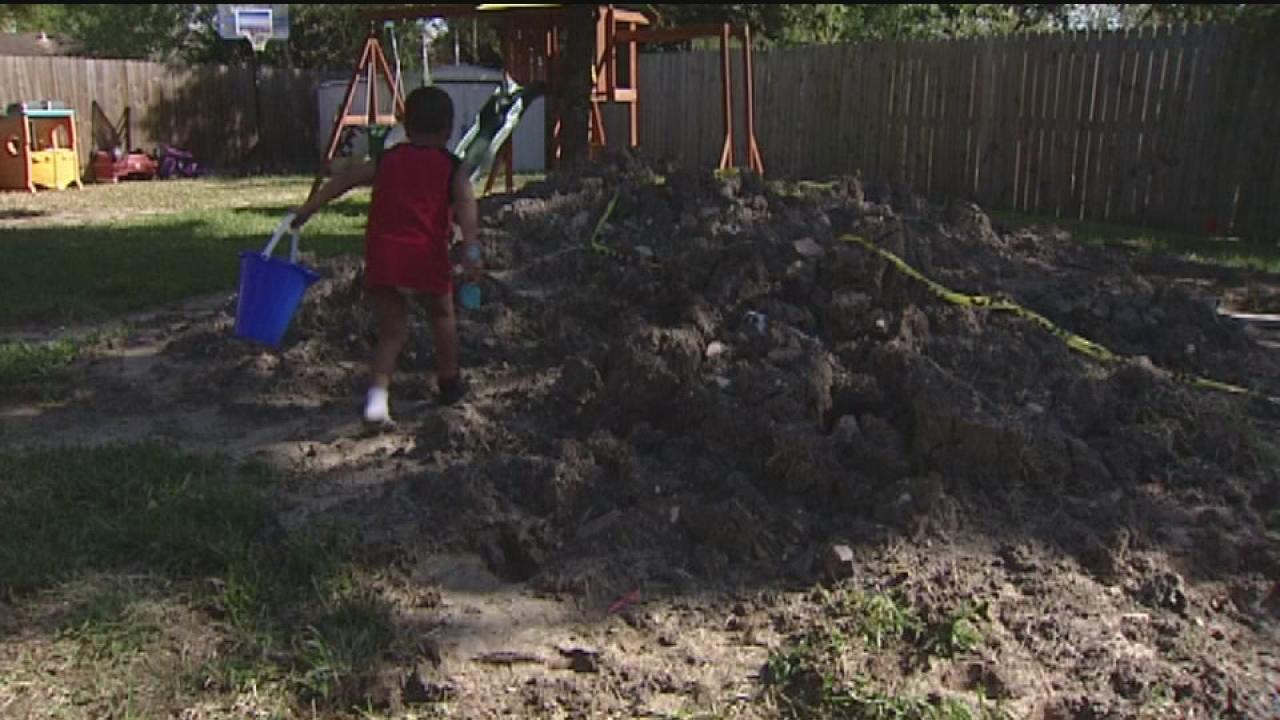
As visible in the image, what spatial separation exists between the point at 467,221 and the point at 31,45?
38.2 metres

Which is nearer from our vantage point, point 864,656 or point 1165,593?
point 864,656

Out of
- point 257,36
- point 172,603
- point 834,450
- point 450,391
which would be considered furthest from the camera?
point 257,36

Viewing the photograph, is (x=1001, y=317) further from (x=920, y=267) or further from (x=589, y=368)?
(x=589, y=368)

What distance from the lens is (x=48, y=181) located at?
16516mm

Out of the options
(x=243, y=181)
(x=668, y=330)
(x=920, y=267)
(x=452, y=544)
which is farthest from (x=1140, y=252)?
(x=243, y=181)

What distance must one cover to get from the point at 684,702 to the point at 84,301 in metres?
5.62

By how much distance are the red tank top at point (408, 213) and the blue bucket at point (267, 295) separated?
0.49 meters

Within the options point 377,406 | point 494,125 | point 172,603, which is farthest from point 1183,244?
point 172,603

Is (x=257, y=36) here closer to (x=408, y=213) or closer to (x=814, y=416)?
(x=408, y=213)

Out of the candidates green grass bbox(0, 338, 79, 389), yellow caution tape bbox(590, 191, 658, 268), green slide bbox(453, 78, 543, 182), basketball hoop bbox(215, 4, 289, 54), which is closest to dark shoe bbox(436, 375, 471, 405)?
yellow caution tape bbox(590, 191, 658, 268)

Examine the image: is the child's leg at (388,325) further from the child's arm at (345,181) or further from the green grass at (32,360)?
the green grass at (32,360)

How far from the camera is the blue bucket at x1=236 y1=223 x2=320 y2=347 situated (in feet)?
16.0

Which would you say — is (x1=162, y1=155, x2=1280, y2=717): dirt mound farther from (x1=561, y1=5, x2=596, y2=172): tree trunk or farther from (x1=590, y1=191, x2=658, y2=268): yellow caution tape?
(x1=561, y1=5, x2=596, y2=172): tree trunk

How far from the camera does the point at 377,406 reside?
4496mm
